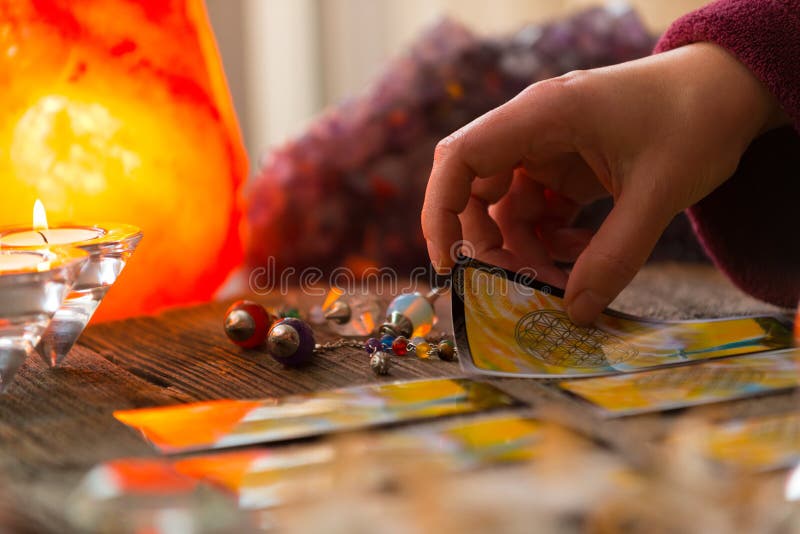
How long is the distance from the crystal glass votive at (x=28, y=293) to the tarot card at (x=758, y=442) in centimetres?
33

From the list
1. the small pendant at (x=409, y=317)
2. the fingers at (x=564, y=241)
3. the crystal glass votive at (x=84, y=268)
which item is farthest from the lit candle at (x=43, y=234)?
the fingers at (x=564, y=241)

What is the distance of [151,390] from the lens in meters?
0.52

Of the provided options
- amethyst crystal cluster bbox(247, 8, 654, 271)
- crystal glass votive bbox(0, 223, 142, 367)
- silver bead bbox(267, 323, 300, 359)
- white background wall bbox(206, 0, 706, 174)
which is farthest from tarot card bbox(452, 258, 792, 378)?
white background wall bbox(206, 0, 706, 174)

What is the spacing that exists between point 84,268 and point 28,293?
6 cm

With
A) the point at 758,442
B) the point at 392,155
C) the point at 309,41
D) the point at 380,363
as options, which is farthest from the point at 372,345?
the point at 309,41

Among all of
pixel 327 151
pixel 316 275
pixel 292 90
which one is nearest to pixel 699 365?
pixel 316 275

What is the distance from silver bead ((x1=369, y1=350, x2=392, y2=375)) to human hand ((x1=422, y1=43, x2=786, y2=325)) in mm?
66

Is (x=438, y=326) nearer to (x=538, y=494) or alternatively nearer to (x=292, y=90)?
(x=538, y=494)

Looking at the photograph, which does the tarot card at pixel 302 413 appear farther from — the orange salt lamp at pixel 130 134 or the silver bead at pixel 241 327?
the orange salt lamp at pixel 130 134

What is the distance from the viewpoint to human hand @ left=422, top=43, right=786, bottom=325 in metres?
0.54

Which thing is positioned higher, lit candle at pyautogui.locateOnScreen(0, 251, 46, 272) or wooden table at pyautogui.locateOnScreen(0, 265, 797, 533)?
lit candle at pyautogui.locateOnScreen(0, 251, 46, 272)

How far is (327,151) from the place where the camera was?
1.20 metres

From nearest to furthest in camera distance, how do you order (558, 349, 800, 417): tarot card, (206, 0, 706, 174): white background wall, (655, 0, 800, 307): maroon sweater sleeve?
(558, 349, 800, 417): tarot card < (655, 0, 800, 307): maroon sweater sleeve < (206, 0, 706, 174): white background wall

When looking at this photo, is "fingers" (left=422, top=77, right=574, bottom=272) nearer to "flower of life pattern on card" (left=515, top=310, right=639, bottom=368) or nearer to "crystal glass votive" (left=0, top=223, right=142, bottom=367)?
"flower of life pattern on card" (left=515, top=310, right=639, bottom=368)
